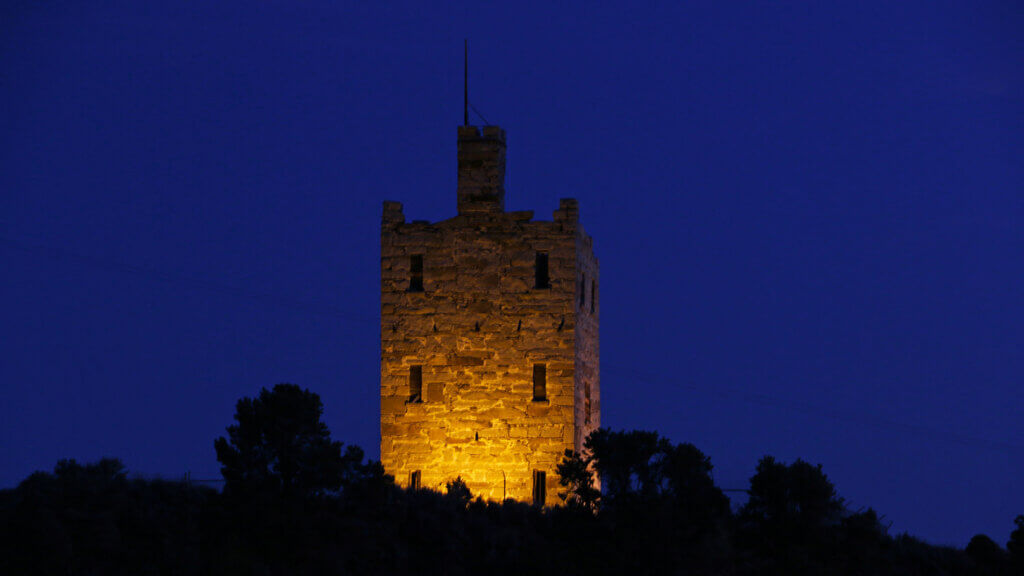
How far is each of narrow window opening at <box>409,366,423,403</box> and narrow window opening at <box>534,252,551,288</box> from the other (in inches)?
124

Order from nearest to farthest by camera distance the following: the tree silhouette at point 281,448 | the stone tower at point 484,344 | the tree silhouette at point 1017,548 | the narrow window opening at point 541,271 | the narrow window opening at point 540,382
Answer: the tree silhouette at point 281,448, the tree silhouette at point 1017,548, the stone tower at point 484,344, the narrow window opening at point 540,382, the narrow window opening at point 541,271

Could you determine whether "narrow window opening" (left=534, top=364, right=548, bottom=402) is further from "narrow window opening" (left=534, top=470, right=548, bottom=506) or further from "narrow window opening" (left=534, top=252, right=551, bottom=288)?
"narrow window opening" (left=534, top=252, right=551, bottom=288)

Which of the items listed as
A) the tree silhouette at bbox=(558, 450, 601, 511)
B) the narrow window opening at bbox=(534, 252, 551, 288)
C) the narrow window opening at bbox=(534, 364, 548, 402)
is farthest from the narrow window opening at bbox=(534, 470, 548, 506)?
the narrow window opening at bbox=(534, 252, 551, 288)

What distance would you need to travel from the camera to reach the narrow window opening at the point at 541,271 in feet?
119

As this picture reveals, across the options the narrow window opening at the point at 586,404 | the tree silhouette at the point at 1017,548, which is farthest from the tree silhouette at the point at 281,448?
the tree silhouette at the point at 1017,548

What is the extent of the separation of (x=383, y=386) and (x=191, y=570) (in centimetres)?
899

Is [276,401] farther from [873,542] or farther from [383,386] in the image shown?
[873,542]

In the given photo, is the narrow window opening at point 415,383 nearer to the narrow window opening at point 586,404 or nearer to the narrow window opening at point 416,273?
the narrow window opening at point 416,273

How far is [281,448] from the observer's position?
30875 mm

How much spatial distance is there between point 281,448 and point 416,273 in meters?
7.01

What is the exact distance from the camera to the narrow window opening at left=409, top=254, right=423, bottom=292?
36625 millimetres

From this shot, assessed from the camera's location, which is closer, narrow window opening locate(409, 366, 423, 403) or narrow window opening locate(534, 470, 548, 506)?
narrow window opening locate(534, 470, 548, 506)

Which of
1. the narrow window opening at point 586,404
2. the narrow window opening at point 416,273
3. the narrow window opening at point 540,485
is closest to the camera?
the narrow window opening at point 540,485

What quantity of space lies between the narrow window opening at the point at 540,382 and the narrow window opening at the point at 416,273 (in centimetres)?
315
